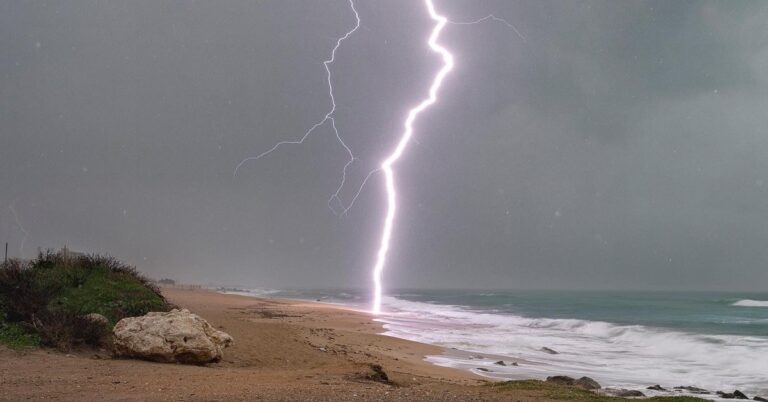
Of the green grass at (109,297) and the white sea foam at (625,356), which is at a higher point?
the green grass at (109,297)

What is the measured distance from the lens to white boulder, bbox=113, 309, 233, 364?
9891 millimetres

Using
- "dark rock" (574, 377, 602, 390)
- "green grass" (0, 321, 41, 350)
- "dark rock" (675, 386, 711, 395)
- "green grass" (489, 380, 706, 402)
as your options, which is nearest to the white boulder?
"green grass" (0, 321, 41, 350)

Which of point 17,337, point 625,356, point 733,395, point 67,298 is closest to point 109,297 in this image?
point 67,298

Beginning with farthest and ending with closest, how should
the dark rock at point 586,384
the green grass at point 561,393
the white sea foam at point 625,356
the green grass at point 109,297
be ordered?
A: the white sea foam at point 625,356, the green grass at point 109,297, the dark rock at point 586,384, the green grass at point 561,393

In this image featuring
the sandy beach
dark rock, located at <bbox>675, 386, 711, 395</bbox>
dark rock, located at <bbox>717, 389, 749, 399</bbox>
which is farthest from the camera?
dark rock, located at <bbox>675, 386, 711, 395</bbox>

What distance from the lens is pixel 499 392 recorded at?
834 centimetres

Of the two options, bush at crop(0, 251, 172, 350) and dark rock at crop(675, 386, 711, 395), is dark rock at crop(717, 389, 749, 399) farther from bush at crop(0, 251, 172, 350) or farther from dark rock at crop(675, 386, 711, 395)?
bush at crop(0, 251, 172, 350)

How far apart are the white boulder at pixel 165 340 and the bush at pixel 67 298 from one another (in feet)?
3.60

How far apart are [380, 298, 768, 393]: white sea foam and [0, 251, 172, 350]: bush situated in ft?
26.8

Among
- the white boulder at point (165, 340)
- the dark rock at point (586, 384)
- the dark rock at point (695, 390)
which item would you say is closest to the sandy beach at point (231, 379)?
the white boulder at point (165, 340)

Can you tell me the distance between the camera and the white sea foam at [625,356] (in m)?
14.9

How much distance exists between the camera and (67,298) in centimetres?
1227

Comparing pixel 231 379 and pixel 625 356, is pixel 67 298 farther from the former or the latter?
Answer: pixel 625 356

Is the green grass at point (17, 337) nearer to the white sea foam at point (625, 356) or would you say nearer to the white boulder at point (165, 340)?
the white boulder at point (165, 340)
